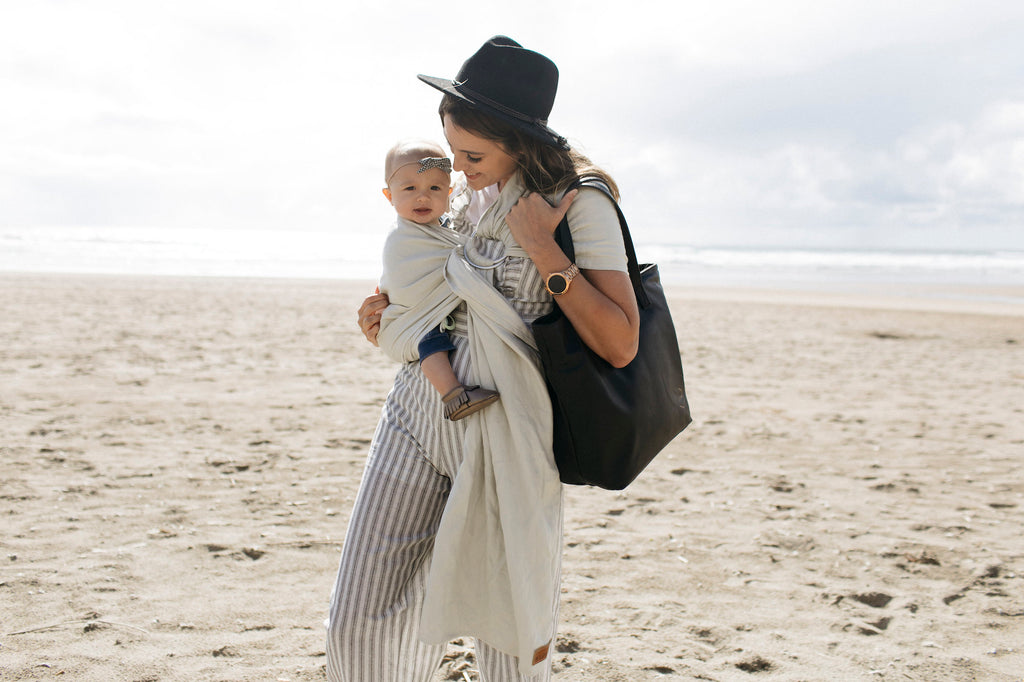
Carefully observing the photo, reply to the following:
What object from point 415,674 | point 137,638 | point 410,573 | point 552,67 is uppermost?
point 552,67

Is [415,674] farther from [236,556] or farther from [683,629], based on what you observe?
[236,556]

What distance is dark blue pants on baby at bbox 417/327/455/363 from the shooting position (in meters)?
1.86

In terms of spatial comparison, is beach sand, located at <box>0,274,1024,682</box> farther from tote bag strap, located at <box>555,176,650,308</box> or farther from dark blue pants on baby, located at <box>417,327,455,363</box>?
tote bag strap, located at <box>555,176,650,308</box>

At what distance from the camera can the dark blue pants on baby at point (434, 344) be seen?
6.09ft

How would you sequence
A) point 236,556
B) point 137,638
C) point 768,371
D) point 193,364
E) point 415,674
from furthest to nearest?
1. point 768,371
2. point 193,364
3. point 236,556
4. point 137,638
5. point 415,674

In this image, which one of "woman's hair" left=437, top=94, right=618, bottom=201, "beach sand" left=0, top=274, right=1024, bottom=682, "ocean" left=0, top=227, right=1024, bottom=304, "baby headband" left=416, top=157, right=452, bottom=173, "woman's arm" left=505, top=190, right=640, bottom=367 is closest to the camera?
"woman's arm" left=505, top=190, right=640, bottom=367

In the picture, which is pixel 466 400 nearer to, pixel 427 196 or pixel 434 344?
pixel 434 344

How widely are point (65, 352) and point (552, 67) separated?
26.3 ft

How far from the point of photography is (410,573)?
6.43ft

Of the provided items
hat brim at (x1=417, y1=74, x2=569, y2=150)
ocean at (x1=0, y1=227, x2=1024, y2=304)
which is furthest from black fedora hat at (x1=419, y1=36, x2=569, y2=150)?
ocean at (x1=0, y1=227, x2=1024, y2=304)

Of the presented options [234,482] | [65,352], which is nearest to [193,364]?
[65,352]

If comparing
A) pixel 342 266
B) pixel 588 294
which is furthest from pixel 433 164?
pixel 342 266

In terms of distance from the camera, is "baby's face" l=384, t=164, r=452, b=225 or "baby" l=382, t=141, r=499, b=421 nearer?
"baby" l=382, t=141, r=499, b=421

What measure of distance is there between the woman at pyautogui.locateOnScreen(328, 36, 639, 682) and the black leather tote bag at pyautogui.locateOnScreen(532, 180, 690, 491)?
0.11ft
